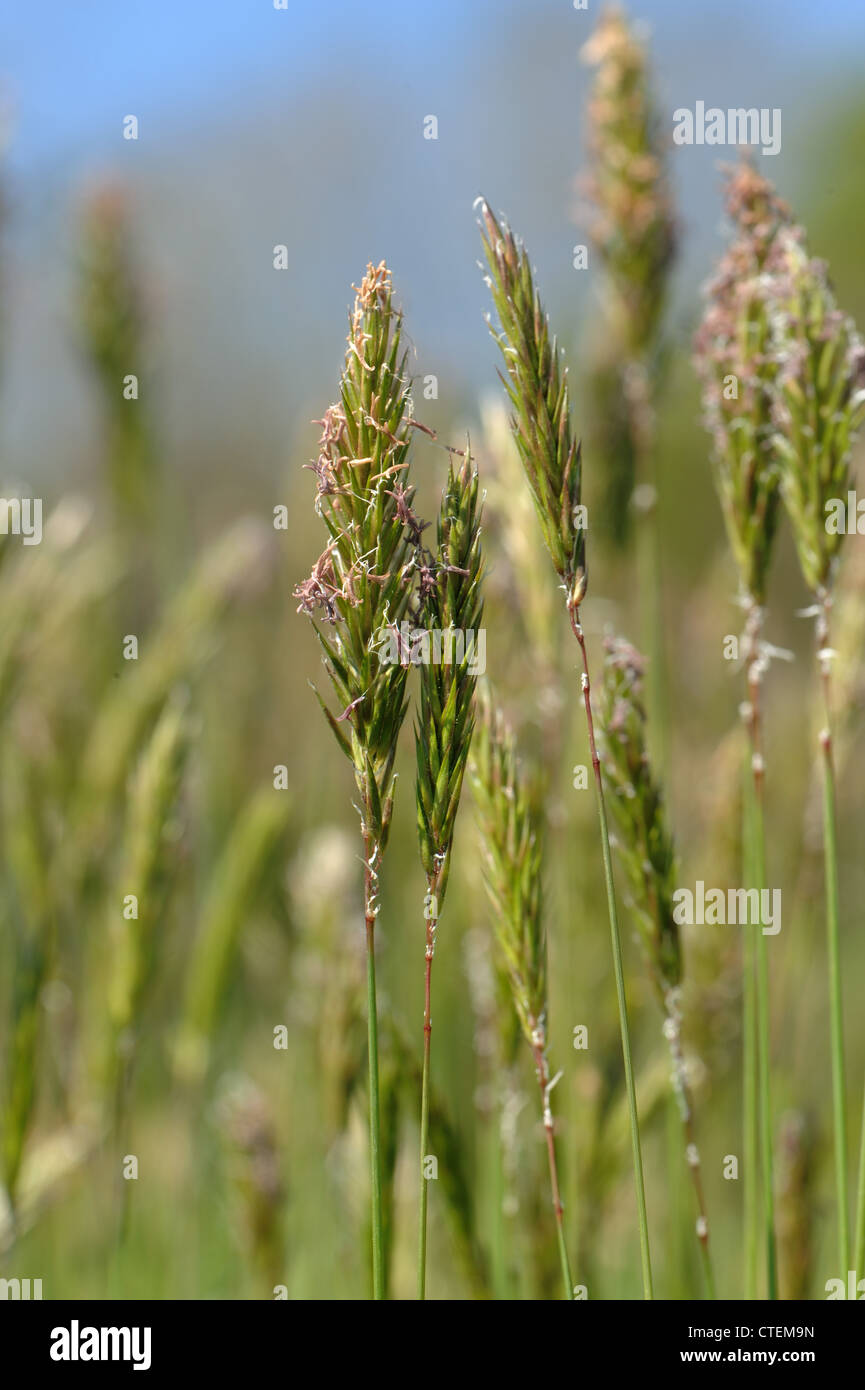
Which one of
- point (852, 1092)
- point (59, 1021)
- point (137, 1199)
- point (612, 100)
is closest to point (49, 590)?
point (59, 1021)

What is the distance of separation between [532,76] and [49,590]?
5915 cm

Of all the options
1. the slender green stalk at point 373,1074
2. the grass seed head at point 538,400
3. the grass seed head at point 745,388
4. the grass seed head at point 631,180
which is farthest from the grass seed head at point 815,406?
the grass seed head at point 631,180

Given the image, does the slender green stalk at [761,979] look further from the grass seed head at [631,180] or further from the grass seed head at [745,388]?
the grass seed head at [631,180]

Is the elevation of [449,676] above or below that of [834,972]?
above

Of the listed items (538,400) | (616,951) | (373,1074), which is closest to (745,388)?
(538,400)

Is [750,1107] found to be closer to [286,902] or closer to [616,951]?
[616,951]

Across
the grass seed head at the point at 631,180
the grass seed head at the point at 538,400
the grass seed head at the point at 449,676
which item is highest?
the grass seed head at the point at 631,180

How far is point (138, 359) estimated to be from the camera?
11.5 ft

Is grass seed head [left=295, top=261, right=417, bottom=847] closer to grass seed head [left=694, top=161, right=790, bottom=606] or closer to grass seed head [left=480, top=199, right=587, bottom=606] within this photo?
grass seed head [left=480, top=199, right=587, bottom=606]

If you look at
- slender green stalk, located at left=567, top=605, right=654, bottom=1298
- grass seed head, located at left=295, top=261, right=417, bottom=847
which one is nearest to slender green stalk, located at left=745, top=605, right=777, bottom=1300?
slender green stalk, located at left=567, top=605, right=654, bottom=1298

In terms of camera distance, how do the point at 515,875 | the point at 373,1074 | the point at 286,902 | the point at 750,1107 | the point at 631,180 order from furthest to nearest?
the point at 286,902 → the point at 631,180 → the point at 750,1107 → the point at 515,875 → the point at 373,1074

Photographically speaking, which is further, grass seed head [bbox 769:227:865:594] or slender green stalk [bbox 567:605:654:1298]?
grass seed head [bbox 769:227:865:594]
